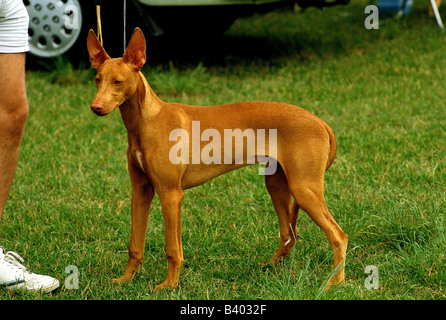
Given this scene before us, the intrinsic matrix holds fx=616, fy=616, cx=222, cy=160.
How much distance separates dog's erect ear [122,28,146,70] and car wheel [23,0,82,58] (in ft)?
13.0

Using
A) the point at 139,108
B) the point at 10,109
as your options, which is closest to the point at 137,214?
the point at 139,108

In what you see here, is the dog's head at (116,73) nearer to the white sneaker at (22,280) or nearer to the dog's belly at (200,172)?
the dog's belly at (200,172)

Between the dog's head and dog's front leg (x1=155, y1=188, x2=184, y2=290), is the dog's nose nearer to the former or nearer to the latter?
the dog's head

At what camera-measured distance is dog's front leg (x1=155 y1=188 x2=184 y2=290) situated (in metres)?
2.73

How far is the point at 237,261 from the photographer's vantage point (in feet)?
10.6

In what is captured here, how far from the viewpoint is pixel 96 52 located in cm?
264

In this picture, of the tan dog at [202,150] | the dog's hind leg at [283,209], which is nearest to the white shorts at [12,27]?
the tan dog at [202,150]

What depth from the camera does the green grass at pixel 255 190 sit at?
9.85ft

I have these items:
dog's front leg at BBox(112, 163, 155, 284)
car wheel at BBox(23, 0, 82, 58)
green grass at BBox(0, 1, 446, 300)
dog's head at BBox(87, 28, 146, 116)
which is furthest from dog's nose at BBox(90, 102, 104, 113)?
car wheel at BBox(23, 0, 82, 58)

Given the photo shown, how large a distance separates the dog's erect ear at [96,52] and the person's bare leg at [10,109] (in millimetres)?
491

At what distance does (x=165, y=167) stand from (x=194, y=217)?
3.79ft

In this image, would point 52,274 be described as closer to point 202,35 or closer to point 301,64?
point 301,64

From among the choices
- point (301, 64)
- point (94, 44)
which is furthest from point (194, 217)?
point (301, 64)

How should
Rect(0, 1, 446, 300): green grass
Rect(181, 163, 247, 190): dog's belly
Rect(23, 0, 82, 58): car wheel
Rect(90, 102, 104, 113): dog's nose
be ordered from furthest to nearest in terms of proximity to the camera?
Rect(23, 0, 82, 58): car wheel, Rect(0, 1, 446, 300): green grass, Rect(181, 163, 247, 190): dog's belly, Rect(90, 102, 104, 113): dog's nose
